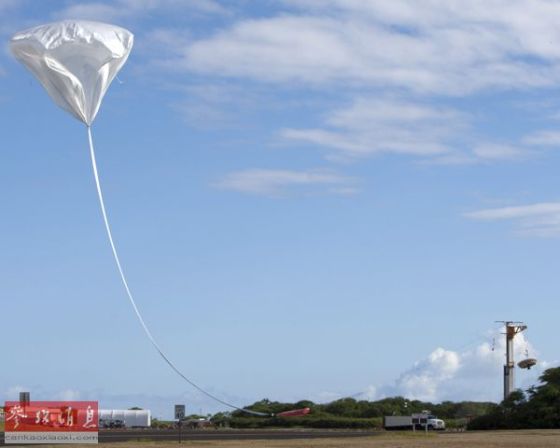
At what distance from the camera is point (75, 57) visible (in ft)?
115

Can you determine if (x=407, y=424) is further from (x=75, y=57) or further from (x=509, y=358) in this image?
(x=75, y=57)

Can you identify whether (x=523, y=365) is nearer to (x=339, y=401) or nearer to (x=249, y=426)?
(x=249, y=426)

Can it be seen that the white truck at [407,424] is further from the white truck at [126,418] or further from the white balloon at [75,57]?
the white balloon at [75,57]

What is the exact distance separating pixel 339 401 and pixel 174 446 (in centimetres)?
9428

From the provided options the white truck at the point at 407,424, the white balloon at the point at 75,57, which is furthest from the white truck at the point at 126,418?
the white balloon at the point at 75,57

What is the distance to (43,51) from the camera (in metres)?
34.7

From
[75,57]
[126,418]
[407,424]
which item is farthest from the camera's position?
[126,418]

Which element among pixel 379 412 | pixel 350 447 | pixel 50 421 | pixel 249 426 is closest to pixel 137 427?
pixel 249 426

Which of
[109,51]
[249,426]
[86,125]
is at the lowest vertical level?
[249,426]

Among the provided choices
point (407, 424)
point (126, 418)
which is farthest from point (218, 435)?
point (126, 418)

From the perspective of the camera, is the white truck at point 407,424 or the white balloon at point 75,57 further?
the white truck at point 407,424

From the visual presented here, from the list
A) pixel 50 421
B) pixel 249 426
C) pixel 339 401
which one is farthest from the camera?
pixel 339 401

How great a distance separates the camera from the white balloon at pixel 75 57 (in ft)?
114

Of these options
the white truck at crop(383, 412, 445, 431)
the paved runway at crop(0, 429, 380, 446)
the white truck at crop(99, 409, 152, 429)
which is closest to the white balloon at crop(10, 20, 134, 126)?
the paved runway at crop(0, 429, 380, 446)
